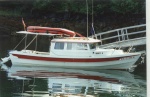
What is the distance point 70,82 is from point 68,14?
7.79 metres

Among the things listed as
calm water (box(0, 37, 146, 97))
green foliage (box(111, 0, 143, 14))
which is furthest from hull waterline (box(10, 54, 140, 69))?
green foliage (box(111, 0, 143, 14))

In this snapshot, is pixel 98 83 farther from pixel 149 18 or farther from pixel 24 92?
pixel 149 18

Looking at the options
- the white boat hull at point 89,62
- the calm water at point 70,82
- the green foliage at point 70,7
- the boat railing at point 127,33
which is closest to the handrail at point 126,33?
Result: the boat railing at point 127,33

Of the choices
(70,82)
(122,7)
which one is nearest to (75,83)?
(70,82)

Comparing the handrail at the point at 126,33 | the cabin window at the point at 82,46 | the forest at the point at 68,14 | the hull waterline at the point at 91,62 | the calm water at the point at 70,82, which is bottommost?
the calm water at the point at 70,82

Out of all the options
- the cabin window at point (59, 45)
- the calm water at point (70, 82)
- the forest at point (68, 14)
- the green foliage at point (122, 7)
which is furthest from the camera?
the forest at point (68, 14)

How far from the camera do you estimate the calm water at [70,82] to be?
617 cm

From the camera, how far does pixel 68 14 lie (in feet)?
48.7

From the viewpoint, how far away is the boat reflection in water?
20.3 feet

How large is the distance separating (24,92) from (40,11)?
29.6 feet

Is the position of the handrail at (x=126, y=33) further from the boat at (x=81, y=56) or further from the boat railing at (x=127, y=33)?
the boat at (x=81, y=56)

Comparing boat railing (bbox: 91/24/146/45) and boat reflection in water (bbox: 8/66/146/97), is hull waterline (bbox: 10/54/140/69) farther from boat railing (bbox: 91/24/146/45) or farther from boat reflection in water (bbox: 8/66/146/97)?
boat railing (bbox: 91/24/146/45)

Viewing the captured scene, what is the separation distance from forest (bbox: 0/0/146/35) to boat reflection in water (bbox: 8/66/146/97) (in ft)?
13.9

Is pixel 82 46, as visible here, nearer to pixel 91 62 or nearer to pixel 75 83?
pixel 91 62
